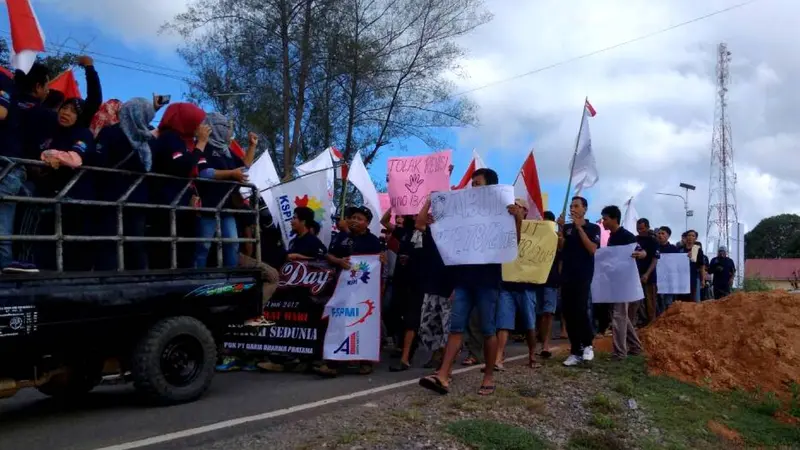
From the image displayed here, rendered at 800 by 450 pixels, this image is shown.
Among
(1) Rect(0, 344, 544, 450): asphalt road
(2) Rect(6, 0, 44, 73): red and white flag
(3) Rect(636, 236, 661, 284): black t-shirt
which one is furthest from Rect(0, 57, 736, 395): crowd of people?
(3) Rect(636, 236, 661, 284): black t-shirt

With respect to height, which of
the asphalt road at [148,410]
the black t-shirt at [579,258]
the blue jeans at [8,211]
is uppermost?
the blue jeans at [8,211]

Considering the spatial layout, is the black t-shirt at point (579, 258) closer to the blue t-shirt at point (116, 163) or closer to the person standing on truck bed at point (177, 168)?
the person standing on truck bed at point (177, 168)

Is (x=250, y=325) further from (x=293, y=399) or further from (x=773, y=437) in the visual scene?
(x=773, y=437)

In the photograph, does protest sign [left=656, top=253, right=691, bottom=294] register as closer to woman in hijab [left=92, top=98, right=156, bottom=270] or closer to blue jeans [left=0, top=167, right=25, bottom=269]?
woman in hijab [left=92, top=98, right=156, bottom=270]

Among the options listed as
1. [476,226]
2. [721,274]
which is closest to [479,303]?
[476,226]

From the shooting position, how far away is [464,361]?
8.49 metres

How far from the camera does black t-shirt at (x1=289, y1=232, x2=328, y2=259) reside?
8305mm

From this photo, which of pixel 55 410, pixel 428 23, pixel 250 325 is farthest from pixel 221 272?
pixel 428 23

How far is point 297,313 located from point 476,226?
259cm

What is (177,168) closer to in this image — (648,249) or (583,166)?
(583,166)

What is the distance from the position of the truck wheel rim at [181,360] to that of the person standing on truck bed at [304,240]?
2.17m

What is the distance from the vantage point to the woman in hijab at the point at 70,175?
5344 mm

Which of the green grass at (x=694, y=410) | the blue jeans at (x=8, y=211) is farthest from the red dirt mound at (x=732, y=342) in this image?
the blue jeans at (x=8, y=211)

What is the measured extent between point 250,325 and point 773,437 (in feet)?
16.2
